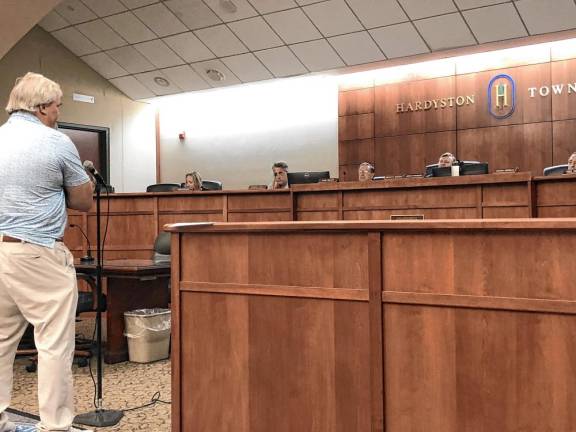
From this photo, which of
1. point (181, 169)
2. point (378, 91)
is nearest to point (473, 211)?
point (378, 91)

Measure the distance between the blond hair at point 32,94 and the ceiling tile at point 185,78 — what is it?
7412mm

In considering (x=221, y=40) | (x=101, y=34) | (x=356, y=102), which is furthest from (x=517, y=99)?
(x=101, y=34)

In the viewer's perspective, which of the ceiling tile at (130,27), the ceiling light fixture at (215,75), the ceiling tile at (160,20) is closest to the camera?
the ceiling tile at (160,20)

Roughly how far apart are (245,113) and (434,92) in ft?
11.2

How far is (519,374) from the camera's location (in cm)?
172

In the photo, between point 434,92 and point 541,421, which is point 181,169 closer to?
point 434,92

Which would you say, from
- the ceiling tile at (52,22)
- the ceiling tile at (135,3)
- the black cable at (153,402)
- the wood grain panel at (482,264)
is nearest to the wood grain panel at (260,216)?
the black cable at (153,402)

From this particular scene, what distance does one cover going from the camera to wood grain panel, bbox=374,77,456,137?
8625 millimetres

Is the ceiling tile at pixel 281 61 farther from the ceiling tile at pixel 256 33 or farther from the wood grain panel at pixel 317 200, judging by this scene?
the wood grain panel at pixel 317 200

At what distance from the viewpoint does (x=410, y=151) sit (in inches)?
349

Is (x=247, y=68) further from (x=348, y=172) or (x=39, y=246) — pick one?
(x=39, y=246)

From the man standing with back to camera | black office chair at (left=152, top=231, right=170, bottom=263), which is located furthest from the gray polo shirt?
black office chair at (left=152, top=231, right=170, bottom=263)

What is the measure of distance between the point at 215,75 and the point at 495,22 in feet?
14.6

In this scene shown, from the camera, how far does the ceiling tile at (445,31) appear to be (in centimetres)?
756
